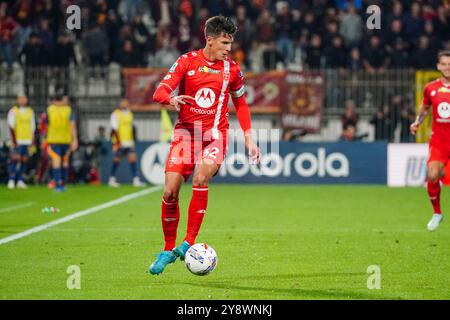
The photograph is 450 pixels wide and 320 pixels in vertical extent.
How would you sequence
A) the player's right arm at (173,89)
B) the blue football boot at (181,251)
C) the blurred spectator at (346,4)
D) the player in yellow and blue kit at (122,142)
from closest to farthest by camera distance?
the player's right arm at (173,89), the blue football boot at (181,251), the player in yellow and blue kit at (122,142), the blurred spectator at (346,4)

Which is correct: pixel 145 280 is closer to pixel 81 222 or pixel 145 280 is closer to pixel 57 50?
pixel 81 222

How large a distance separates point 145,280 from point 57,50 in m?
18.6

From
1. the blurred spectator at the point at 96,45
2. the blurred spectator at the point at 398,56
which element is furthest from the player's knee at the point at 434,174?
the blurred spectator at the point at 96,45

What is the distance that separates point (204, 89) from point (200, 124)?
33cm

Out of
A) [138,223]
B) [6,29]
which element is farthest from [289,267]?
[6,29]

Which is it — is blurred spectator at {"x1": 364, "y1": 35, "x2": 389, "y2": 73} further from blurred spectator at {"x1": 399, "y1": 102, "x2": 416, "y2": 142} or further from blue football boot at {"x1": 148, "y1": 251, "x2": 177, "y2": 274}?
blue football boot at {"x1": 148, "y1": 251, "x2": 177, "y2": 274}

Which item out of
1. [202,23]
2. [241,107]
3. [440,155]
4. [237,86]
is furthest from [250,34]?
[237,86]

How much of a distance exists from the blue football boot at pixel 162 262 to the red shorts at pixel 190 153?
2.49 ft

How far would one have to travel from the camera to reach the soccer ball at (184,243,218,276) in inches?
364

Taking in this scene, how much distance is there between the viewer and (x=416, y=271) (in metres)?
9.89

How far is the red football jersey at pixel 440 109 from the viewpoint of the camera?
14.6 meters

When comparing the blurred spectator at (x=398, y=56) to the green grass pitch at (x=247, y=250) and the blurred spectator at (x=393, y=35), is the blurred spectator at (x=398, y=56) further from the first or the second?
the green grass pitch at (x=247, y=250)

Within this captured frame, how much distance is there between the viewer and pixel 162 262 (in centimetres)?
948

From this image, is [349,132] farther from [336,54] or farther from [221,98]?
[221,98]
